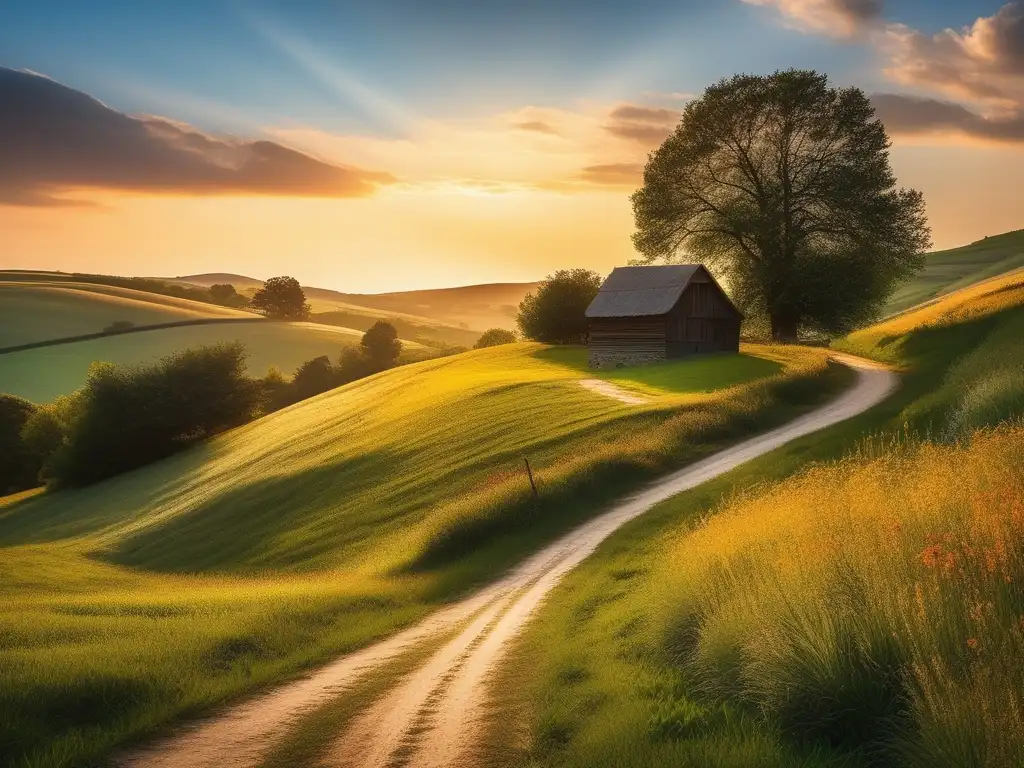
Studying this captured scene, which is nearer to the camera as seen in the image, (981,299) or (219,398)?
(981,299)

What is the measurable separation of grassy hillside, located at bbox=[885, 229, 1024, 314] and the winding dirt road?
95.4 meters

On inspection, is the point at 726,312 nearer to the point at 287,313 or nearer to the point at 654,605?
the point at 654,605

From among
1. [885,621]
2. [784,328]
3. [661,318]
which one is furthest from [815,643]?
[784,328]

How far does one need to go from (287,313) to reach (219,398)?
3613 inches

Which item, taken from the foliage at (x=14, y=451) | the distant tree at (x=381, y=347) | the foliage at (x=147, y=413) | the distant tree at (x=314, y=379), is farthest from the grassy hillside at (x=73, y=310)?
the foliage at (x=147, y=413)

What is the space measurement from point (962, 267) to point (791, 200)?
3345 inches

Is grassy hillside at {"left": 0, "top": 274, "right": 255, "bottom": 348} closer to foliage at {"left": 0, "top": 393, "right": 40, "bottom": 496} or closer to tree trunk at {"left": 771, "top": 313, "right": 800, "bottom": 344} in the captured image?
foliage at {"left": 0, "top": 393, "right": 40, "bottom": 496}

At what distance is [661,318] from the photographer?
6072 centimetres

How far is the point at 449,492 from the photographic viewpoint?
31.8m

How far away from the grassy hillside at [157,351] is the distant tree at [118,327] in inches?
169

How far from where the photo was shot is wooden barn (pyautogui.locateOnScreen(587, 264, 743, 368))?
61.1 metres

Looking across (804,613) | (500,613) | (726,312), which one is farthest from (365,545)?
(726,312)

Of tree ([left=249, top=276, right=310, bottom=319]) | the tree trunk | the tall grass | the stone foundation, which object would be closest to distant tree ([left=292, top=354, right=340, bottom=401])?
the stone foundation

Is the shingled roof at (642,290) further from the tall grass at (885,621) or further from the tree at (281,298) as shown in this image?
the tree at (281,298)
